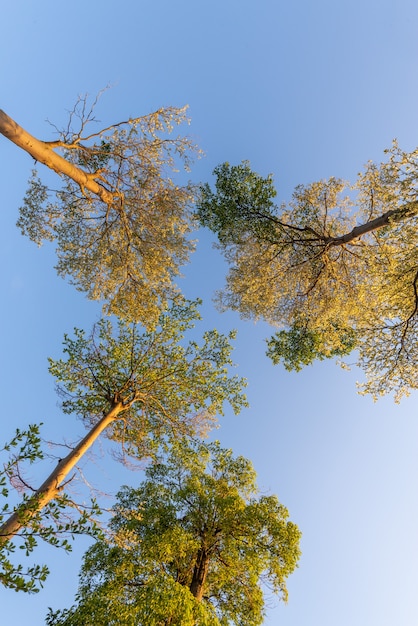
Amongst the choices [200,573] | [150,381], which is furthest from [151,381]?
[200,573]

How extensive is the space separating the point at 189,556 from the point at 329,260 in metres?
13.3

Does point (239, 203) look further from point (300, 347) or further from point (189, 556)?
point (189, 556)

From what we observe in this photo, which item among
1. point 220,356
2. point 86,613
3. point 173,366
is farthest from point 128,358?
point 86,613

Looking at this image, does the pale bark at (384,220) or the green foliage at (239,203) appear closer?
the pale bark at (384,220)

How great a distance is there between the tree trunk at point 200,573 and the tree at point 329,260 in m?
9.35

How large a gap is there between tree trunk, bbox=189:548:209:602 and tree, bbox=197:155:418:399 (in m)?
9.35

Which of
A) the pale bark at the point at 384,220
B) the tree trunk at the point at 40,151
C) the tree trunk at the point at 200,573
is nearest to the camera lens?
the tree trunk at the point at 40,151

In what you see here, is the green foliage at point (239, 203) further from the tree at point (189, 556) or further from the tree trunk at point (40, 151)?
the tree at point (189, 556)

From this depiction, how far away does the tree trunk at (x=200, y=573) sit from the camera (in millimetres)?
13719

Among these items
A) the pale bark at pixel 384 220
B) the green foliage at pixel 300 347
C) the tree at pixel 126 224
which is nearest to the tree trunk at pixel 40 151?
the tree at pixel 126 224

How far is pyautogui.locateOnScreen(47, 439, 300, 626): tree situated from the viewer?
1125 cm

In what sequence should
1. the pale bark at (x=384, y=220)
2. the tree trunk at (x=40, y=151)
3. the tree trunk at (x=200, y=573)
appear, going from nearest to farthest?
the tree trunk at (x=40, y=151)
the pale bark at (x=384, y=220)
the tree trunk at (x=200, y=573)

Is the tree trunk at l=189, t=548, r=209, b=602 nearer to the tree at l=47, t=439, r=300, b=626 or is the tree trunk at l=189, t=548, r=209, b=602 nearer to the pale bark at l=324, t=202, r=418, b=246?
the tree at l=47, t=439, r=300, b=626

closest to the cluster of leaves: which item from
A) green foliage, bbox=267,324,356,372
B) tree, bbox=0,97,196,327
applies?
tree, bbox=0,97,196,327
